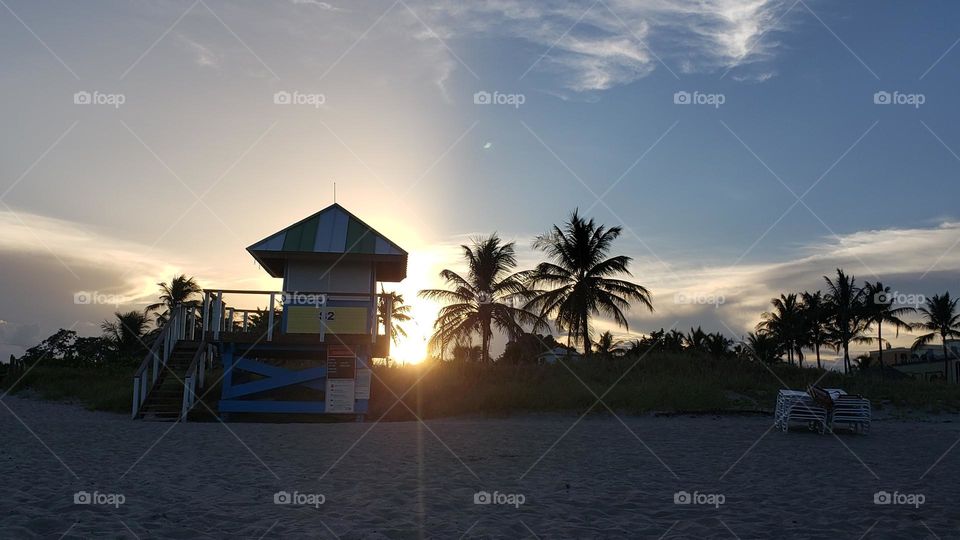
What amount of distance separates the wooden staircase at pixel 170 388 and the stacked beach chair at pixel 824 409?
47.4 ft

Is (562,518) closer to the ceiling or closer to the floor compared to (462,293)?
closer to the floor

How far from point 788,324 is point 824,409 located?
5034cm

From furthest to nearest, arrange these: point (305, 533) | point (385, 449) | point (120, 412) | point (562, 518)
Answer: point (120, 412) < point (385, 449) < point (562, 518) < point (305, 533)

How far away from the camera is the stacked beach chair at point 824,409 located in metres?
15.5

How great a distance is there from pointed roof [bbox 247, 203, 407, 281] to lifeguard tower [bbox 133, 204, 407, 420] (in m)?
0.03

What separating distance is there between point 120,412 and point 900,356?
274 feet

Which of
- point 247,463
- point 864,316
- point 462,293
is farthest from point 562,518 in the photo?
point 864,316

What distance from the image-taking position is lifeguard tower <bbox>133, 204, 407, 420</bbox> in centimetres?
1869

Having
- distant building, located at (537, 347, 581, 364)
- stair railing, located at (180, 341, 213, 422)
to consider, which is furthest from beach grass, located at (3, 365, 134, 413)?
distant building, located at (537, 347, 581, 364)

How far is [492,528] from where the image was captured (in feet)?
22.2

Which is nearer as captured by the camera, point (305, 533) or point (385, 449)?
point (305, 533)

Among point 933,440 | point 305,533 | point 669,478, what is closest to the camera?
point 305,533

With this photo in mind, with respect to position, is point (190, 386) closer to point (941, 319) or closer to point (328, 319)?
point (328, 319)

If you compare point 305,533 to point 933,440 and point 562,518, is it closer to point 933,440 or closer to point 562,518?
point 562,518
